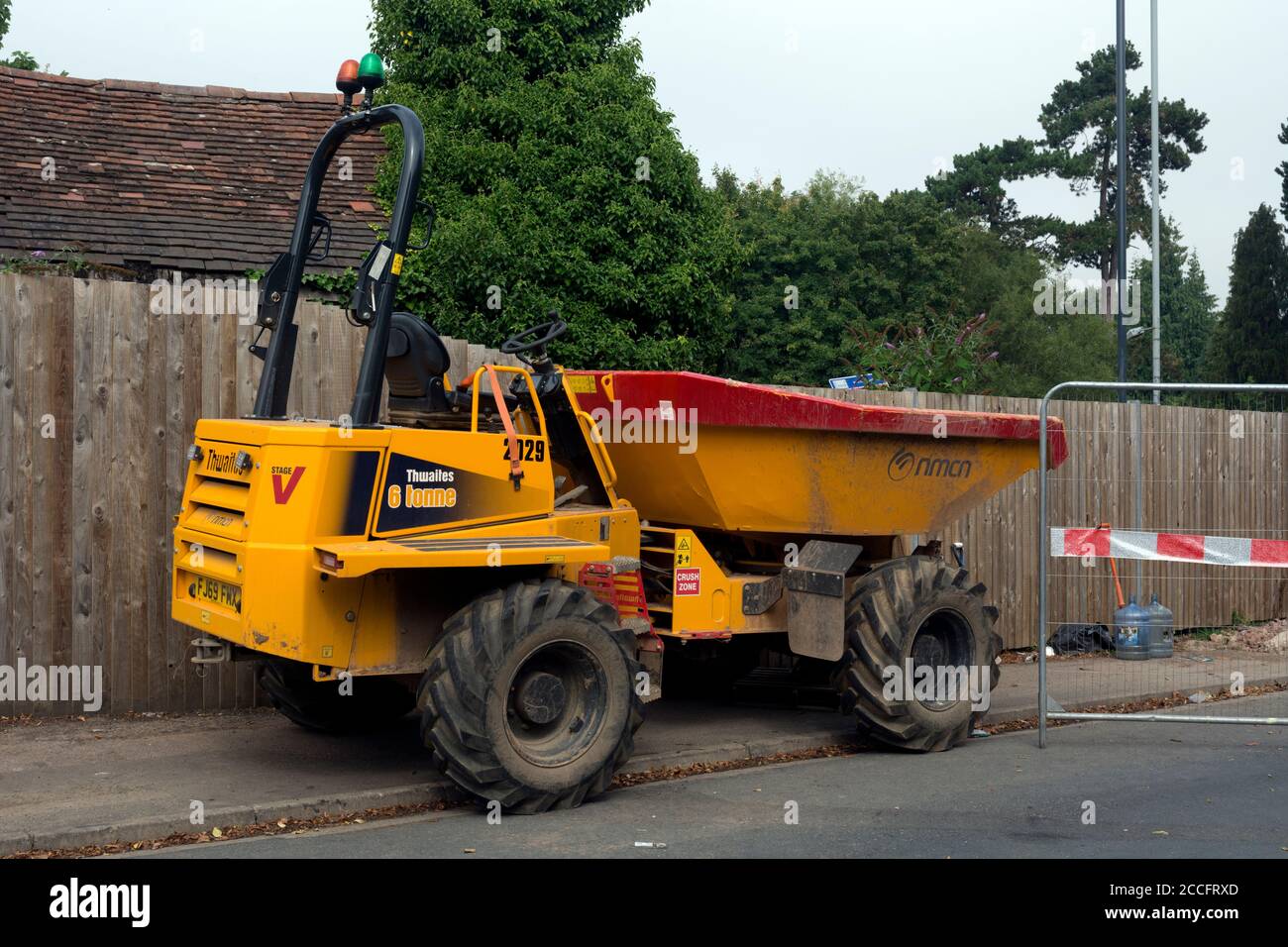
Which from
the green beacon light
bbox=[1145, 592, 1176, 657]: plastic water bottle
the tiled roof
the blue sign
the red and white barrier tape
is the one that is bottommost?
bbox=[1145, 592, 1176, 657]: plastic water bottle

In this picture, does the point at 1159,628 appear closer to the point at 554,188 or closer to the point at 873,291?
the point at 554,188

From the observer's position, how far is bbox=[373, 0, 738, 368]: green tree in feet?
48.0

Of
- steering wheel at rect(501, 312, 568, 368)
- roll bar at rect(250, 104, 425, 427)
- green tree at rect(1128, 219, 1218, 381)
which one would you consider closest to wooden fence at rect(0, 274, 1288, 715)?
roll bar at rect(250, 104, 425, 427)

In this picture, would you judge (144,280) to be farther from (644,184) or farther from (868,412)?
(868,412)

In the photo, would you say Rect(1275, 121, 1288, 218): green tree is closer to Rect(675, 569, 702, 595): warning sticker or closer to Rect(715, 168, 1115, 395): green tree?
Rect(715, 168, 1115, 395): green tree

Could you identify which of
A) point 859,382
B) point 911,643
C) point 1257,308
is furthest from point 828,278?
point 911,643

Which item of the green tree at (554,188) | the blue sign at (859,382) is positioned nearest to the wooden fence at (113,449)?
the green tree at (554,188)

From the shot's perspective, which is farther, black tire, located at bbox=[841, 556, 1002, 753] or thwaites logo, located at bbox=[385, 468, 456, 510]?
black tire, located at bbox=[841, 556, 1002, 753]

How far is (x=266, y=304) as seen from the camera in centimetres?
780

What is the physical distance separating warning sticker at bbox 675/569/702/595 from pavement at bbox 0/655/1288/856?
96cm

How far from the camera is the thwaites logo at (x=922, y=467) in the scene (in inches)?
348

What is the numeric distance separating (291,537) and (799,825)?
2.83 meters

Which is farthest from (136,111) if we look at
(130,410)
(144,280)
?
(130,410)

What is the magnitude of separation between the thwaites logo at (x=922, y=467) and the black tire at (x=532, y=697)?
2.41 metres
